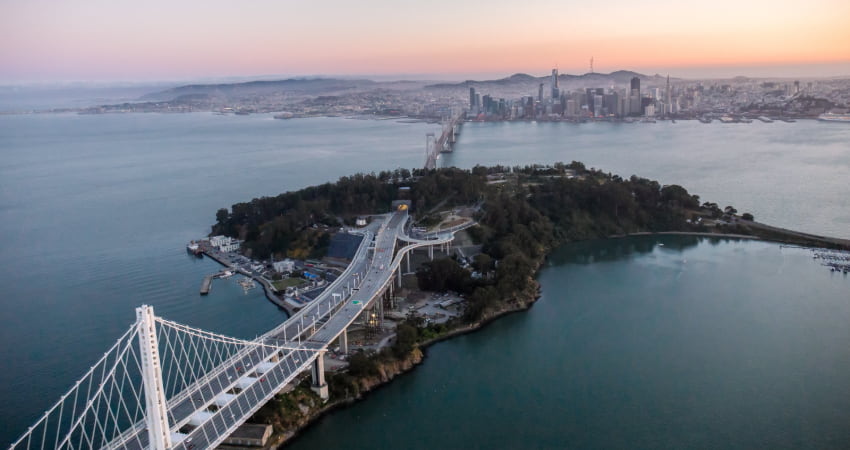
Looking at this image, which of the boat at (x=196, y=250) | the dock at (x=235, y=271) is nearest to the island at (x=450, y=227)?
the dock at (x=235, y=271)

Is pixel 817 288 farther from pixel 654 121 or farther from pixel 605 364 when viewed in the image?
pixel 654 121

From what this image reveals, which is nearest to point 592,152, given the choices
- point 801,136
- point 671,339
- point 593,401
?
point 801,136

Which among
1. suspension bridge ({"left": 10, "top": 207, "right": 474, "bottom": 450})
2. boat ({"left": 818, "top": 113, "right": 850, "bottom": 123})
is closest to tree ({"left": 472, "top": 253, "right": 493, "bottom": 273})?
suspension bridge ({"left": 10, "top": 207, "right": 474, "bottom": 450})

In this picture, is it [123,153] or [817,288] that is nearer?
[817,288]

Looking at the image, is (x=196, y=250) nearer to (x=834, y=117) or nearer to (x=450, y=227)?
(x=450, y=227)

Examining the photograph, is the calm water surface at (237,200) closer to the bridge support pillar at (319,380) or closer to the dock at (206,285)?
the dock at (206,285)

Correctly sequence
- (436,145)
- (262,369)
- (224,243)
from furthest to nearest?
1. (436,145)
2. (224,243)
3. (262,369)

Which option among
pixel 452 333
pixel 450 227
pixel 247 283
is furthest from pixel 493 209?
pixel 247 283

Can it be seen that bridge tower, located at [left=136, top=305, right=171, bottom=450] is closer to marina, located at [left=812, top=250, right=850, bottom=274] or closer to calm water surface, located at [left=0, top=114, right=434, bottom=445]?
calm water surface, located at [left=0, top=114, right=434, bottom=445]
